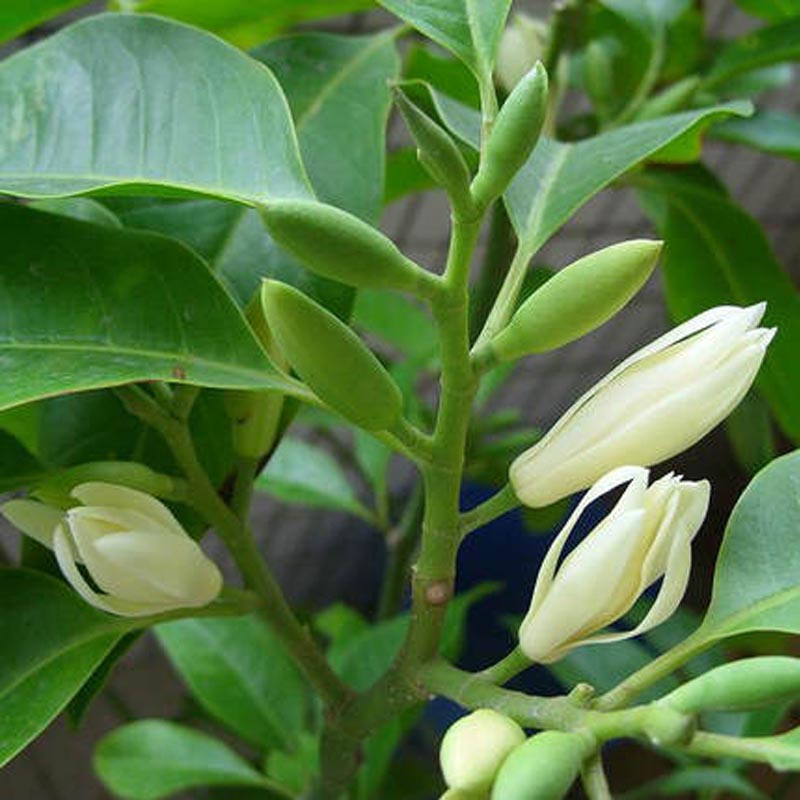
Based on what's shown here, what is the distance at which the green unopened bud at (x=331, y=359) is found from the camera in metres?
0.23

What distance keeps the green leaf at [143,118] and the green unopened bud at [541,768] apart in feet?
0.46

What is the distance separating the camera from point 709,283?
54 cm

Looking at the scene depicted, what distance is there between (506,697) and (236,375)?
0.10m

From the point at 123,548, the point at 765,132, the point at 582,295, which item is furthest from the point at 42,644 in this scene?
the point at 765,132

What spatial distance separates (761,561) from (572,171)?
0.14m

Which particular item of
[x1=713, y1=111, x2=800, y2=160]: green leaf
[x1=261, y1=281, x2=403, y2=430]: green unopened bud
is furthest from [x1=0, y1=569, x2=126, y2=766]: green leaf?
[x1=713, y1=111, x2=800, y2=160]: green leaf

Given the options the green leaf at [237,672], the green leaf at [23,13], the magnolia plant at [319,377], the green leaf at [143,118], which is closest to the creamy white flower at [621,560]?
the magnolia plant at [319,377]

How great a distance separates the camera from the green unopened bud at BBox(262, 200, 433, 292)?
0.74 ft

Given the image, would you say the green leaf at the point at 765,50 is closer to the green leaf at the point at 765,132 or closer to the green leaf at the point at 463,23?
the green leaf at the point at 765,132

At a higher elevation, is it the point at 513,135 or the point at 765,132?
the point at 513,135

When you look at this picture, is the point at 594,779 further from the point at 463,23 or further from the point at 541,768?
the point at 463,23

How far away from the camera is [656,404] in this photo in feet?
0.82

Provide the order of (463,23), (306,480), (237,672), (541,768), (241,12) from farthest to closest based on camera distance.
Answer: (306,480), (237,672), (241,12), (463,23), (541,768)

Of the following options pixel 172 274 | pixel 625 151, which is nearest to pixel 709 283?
pixel 625 151
